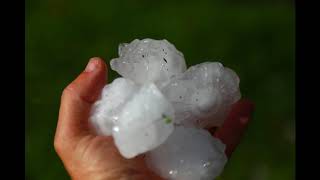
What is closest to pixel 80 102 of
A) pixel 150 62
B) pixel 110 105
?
pixel 110 105

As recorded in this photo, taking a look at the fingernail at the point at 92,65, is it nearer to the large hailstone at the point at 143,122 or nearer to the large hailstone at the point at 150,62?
the large hailstone at the point at 150,62

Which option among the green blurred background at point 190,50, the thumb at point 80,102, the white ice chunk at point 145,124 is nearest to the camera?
the white ice chunk at point 145,124

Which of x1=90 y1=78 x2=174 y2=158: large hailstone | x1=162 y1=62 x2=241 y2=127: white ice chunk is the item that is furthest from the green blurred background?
x1=90 y1=78 x2=174 y2=158: large hailstone

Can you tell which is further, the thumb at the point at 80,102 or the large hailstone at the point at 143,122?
the thumb at the point at 80,102

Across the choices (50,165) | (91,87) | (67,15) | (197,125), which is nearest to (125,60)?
(91,87)

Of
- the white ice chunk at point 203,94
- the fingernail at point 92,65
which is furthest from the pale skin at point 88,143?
the white ice chunk at point 203,94

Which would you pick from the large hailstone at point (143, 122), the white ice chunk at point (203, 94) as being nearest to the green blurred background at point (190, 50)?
the white ice chunk at point (203, 94)

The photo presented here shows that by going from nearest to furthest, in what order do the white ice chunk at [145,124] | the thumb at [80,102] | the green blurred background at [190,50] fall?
the white ice chunk at [145,124] < the thumb at [80,102] < the green blurred background at [190,50]

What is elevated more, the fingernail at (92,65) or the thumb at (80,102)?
the fingernail at (92,65)
